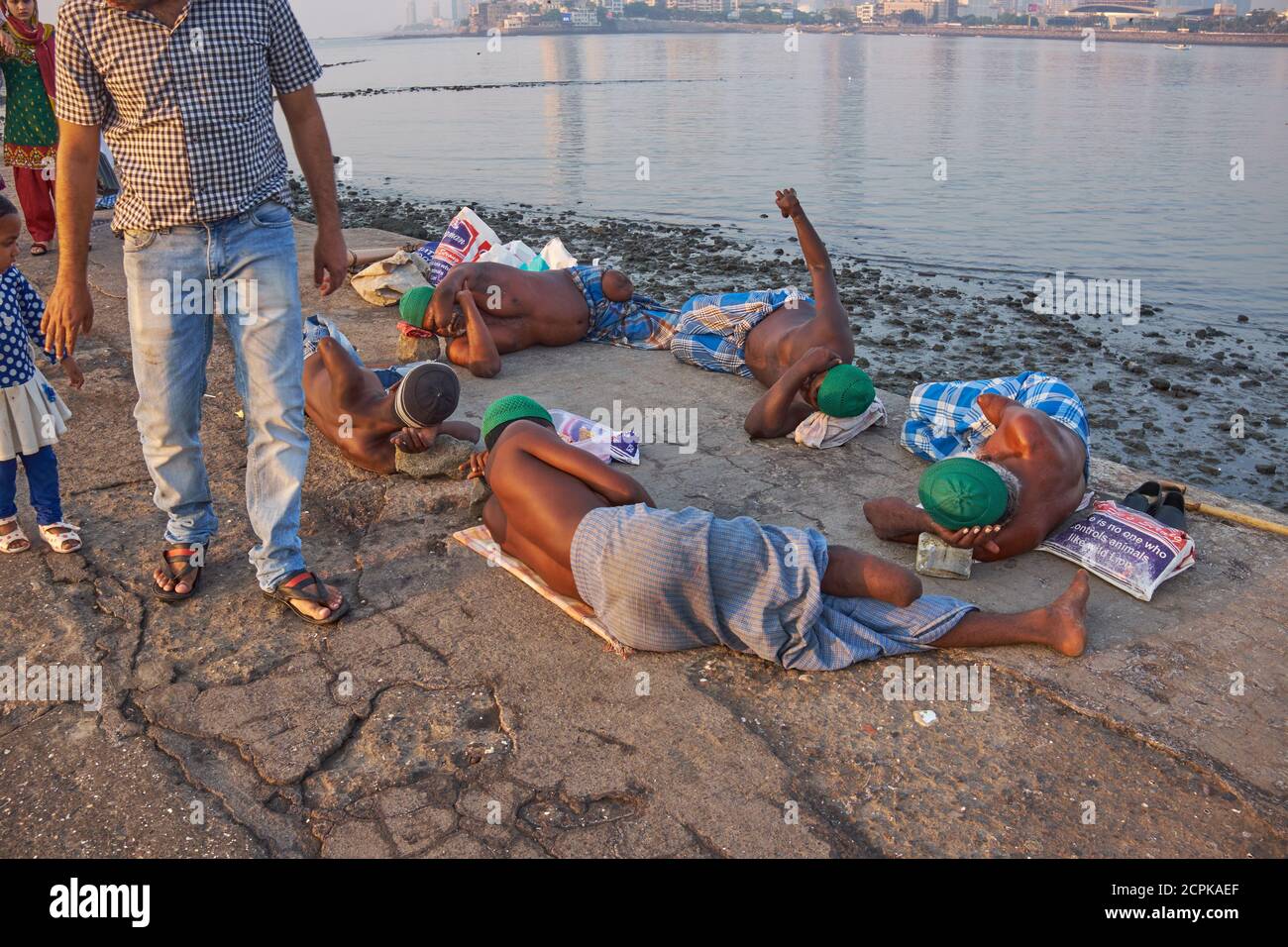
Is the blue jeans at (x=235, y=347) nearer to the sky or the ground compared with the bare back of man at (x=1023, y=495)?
nearer to the sky

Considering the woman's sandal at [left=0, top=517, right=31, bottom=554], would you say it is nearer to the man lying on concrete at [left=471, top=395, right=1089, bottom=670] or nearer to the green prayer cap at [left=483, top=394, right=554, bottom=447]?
the green prayer cap at [left=483, top=394, right=554, bottom=447]

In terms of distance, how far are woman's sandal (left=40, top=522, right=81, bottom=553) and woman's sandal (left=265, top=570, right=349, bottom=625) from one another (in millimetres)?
Answer: 860

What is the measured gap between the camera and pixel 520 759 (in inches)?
95.0

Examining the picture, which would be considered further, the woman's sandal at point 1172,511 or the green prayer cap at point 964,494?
the woman's sandal at point 1172,511

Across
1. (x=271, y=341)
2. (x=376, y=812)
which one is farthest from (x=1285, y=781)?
(x=271, y=341)

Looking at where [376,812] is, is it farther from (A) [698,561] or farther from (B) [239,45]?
(B) [239,45]

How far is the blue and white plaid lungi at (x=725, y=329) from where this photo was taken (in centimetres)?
516

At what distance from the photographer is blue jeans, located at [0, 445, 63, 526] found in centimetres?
330

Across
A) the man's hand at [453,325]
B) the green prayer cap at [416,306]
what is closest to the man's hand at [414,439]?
the man's hand at [453,325]

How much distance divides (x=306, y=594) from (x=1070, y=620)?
2.22 meters

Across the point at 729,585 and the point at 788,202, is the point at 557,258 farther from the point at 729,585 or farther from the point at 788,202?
the point at 729,585

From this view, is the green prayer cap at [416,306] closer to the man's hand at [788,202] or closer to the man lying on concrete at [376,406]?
the man lying on concrete at [376,406]

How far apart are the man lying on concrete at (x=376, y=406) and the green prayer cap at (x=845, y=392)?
4.79 ft

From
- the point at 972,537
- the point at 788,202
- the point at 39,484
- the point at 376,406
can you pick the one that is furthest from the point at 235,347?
the point at 788,202
